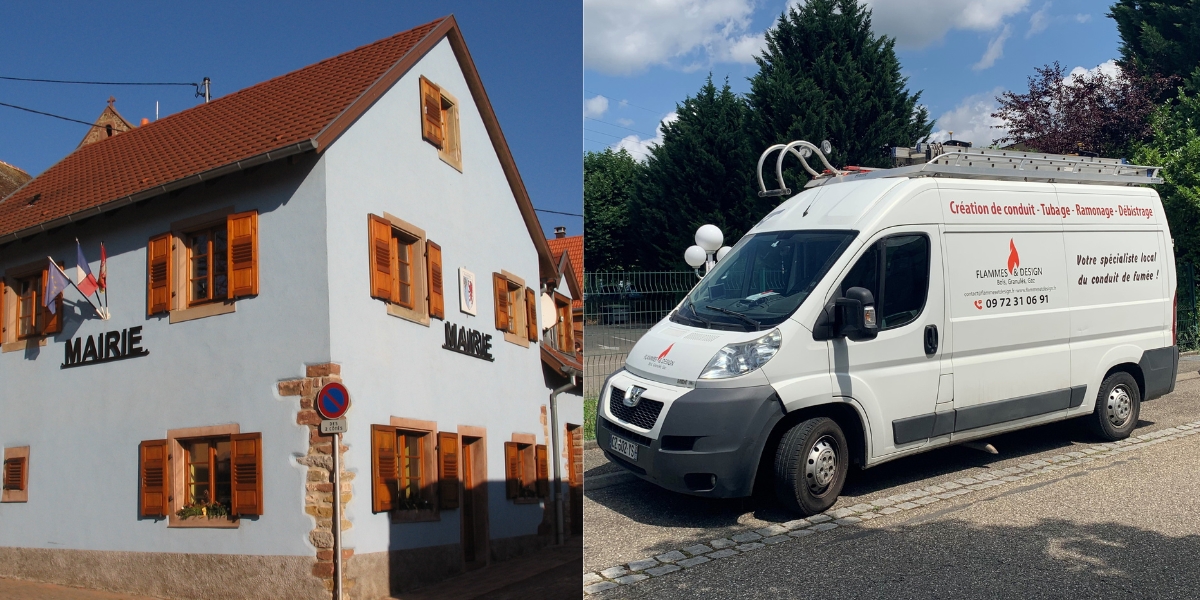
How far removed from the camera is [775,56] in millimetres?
18750

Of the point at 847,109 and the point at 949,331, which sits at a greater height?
the point at 847,109

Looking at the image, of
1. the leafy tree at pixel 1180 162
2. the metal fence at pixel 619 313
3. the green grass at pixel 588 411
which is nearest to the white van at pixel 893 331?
the metal fence at pixel 619 313

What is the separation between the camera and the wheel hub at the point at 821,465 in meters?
4.96

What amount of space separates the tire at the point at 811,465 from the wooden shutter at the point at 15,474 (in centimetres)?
428

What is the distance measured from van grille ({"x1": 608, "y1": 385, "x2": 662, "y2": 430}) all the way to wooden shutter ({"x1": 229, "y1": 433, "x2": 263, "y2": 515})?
4.02 metres

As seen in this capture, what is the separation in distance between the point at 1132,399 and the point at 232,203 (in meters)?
7.57

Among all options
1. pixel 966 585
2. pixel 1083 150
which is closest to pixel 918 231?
pixel 966 585

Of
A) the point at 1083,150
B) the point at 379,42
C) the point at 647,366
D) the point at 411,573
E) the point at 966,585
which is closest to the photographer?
the point at 411,573

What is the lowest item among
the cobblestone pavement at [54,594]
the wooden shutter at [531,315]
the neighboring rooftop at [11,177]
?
the cobblestone pavement at [54,594]

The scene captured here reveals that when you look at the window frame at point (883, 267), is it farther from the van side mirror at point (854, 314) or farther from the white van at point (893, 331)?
the van side mirror at point (854, 314)

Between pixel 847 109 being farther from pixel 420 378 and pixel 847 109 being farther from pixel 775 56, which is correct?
pixel 420 378

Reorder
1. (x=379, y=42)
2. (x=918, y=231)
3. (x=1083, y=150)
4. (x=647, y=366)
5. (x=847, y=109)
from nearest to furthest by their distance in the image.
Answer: (x=379, y=42) < (x=647, y=366) < (x=918, y=231) < (x=1083, y=150) < (x=847, y=109)

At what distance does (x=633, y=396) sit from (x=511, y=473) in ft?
13.0

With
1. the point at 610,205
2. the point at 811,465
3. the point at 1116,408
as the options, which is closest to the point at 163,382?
the point at 610,205
